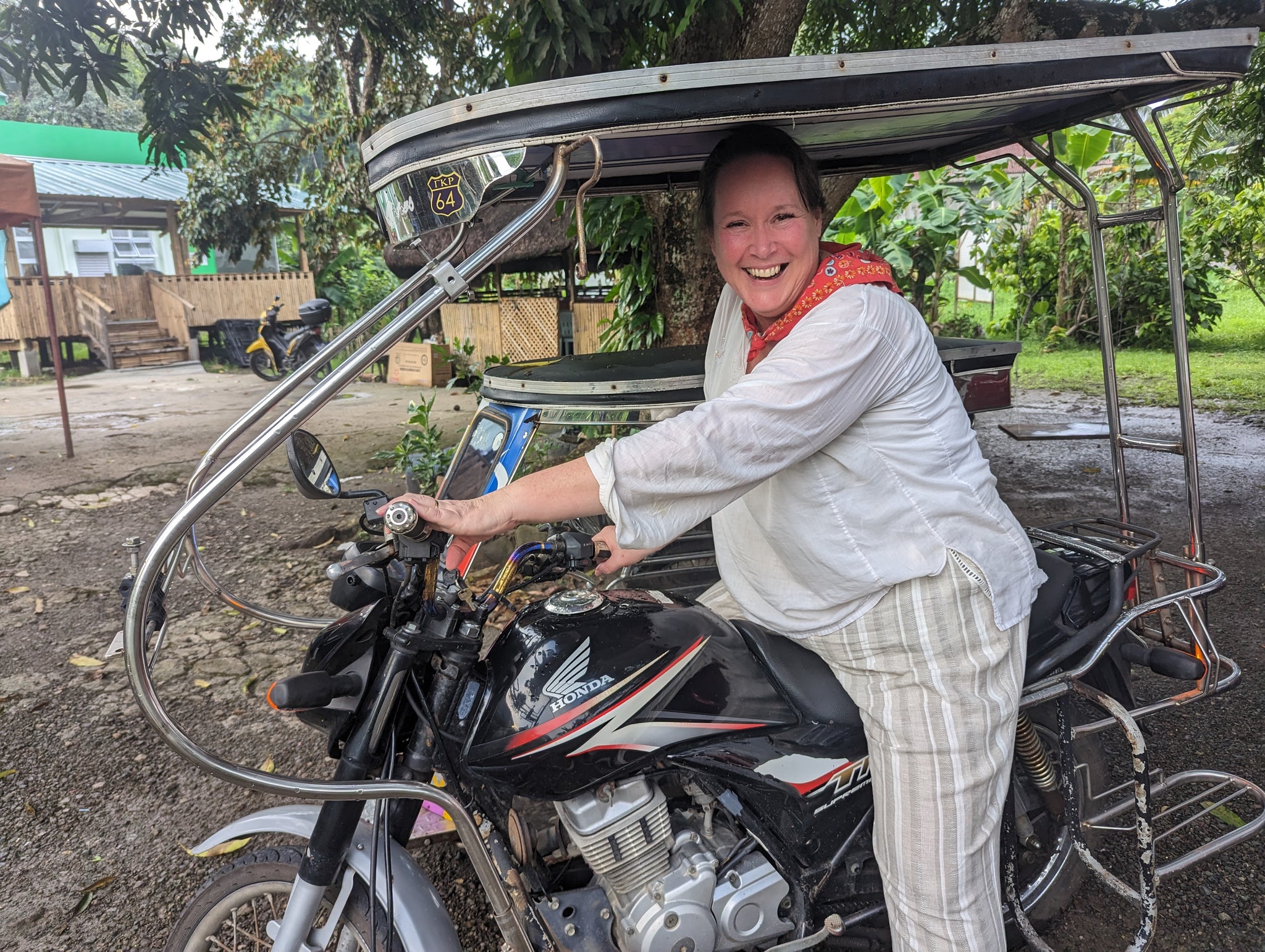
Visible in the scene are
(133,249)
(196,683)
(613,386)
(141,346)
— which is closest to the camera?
(613,386)

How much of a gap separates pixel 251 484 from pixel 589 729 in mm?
6485

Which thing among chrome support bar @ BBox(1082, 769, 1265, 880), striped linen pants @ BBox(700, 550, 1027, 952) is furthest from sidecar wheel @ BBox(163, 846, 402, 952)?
chrome support bar @ BBox(1082, 769, 1265, 880)

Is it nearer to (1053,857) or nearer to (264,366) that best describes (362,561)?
(1053,857)

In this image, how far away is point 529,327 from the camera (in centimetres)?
1262

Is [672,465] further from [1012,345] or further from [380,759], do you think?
[1012,345]

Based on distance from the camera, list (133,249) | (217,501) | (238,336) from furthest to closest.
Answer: (133,249)
(238,336)
(217,501)

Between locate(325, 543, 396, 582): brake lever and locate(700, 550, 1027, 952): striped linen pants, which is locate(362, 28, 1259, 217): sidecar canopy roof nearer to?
locate(325, 543, 396, 582): brake lever

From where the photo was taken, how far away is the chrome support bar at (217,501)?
1312mm

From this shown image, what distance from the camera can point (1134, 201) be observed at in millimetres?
12766

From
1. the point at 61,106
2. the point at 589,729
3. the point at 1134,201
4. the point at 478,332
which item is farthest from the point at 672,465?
the point at 61,106

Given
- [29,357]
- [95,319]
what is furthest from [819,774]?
[95,319]

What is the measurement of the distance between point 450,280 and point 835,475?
0.81 meters

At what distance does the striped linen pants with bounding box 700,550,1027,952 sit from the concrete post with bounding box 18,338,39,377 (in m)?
18.1

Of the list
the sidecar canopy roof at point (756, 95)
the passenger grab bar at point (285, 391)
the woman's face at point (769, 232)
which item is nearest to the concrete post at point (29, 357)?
the passenger grab bar at point (285, 391)
